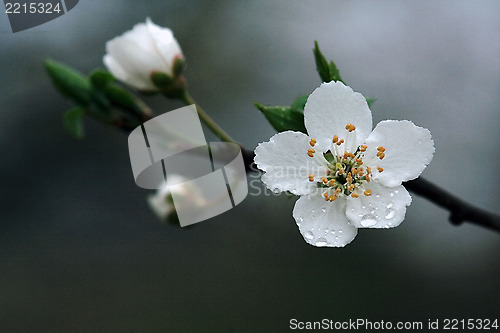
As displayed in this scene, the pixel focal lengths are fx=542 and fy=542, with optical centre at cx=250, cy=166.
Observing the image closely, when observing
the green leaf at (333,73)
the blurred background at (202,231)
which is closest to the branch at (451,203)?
the green leaf at (333,73)

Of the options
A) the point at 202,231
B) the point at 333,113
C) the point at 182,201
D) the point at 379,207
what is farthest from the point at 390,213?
the point at 202,231

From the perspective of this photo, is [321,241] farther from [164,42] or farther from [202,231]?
[202,231]

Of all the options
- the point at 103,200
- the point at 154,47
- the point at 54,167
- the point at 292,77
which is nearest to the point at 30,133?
the point at 54,167

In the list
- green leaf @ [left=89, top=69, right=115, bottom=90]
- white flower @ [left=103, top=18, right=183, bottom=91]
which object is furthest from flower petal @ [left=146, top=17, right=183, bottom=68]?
green leaf @ [left=89, top=69, right=115, bottom=90]

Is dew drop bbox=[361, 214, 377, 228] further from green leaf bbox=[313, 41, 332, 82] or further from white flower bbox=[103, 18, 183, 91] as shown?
white flower bbox=[103, 18, 183, 91]

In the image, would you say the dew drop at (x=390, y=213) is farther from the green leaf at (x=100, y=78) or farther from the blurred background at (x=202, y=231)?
the blurred background at (x=202, y=231)

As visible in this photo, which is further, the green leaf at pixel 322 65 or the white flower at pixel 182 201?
the white flower at pixel 182 201

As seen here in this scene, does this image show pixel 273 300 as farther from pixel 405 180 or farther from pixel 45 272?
pixel 405 180
